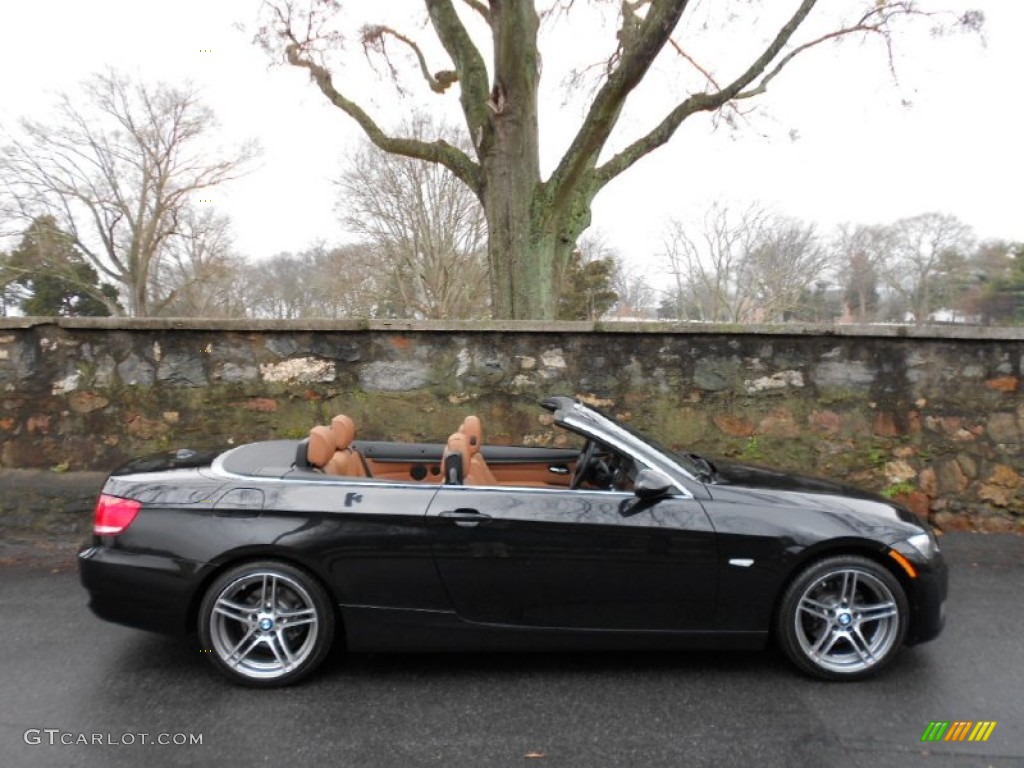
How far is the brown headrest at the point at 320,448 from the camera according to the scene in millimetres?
3182

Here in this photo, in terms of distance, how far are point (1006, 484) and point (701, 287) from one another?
39.1 m

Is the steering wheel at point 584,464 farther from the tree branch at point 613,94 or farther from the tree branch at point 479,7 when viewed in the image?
the tree branch at point 479,7

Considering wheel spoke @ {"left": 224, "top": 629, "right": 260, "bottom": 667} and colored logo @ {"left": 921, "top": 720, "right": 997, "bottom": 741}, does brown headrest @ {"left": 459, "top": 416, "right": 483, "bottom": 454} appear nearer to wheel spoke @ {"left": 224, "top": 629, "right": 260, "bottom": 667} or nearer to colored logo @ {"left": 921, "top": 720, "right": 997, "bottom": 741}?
wheel spoke @ {"left": 224, "top": 629, "right": 260, "bottom": 667}

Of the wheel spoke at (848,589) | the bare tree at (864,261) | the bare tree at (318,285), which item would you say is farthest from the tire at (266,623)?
the bare tree at (864,261)

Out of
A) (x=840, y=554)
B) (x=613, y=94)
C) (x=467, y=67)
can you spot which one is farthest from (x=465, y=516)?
(x=467, y=67)

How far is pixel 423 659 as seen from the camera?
318 centimetres

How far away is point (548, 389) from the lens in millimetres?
5543

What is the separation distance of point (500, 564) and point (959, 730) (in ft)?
6.24

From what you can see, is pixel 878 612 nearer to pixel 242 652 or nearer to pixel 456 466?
pixel 456 466

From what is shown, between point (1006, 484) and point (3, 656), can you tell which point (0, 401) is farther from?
point (1006, 484)

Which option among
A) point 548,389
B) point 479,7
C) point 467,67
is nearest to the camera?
point 548,389

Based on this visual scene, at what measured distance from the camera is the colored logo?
99.1 inches

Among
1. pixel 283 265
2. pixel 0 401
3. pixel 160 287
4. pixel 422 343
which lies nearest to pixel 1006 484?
pixel 422 343

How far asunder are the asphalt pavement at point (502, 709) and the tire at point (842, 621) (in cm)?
11
